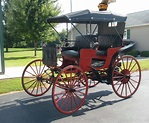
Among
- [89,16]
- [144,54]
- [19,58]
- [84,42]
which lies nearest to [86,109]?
[84,42]

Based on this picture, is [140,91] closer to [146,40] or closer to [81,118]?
[81,118]

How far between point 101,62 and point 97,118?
6.87 feet

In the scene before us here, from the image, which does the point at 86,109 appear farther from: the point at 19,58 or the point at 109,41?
the point at 19,58

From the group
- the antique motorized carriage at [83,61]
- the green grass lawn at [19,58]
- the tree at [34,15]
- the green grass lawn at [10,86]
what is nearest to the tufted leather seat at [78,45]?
the antique motorized carriage at [83,61]

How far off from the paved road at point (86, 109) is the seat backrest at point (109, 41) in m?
A: 1.43

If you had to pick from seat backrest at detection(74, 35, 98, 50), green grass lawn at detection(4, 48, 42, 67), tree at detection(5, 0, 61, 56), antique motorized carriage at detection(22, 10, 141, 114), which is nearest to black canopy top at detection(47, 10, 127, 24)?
antique motorized carriage at detection(22, 10, 141, 114)

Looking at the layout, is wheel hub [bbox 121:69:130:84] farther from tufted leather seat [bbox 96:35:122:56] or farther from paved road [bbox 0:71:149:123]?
tufted leather seat [bbox 96:35:122:56]

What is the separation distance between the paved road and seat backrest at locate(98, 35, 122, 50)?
4.69 ft

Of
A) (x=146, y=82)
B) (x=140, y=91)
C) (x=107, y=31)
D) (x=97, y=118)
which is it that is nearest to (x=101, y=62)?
(x=107, y=31)

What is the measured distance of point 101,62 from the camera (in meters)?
6.41

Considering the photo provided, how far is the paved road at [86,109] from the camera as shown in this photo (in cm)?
462

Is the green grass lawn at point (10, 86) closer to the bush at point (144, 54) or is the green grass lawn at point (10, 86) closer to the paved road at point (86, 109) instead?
the paved road at point (86, 109)

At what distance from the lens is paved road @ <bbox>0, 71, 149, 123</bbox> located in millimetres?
4617

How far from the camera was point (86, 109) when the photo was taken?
5312 mm
